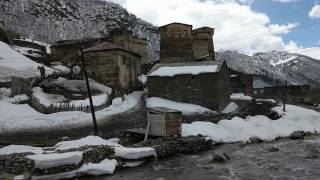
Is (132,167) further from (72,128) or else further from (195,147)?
(72,128)

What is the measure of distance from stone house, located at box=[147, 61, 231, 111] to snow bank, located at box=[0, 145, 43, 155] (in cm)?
1984

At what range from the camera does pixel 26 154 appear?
1872 centimetres

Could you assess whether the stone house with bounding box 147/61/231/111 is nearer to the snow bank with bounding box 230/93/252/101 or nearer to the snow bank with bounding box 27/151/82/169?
the snow bank with bounding box 230/93/252/101

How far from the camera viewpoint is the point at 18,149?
1998 centimetres

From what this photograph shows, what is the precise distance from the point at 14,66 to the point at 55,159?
26.1 m

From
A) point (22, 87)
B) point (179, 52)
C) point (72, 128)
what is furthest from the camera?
point (179, 52)

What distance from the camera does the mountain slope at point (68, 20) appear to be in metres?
111

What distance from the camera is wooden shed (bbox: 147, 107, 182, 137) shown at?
82.1ft

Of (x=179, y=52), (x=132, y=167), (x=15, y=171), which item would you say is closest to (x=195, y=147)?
(x=132, y=167)

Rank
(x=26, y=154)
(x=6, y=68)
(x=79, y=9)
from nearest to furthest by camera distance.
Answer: (x=26, y=154), (x=6, y=68), (x=79, y=9)

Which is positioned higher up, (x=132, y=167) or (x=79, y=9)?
(x=79, y=9)

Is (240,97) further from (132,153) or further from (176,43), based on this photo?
(132,153)

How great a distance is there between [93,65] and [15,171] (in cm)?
2609

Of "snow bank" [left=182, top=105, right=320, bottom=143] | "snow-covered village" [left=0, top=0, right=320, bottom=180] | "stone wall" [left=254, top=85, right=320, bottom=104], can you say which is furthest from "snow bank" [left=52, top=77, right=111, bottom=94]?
"stone wall" [left=254, top=85, right=320, bottom=104]
